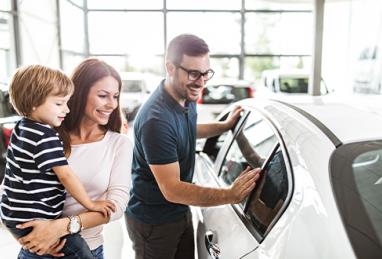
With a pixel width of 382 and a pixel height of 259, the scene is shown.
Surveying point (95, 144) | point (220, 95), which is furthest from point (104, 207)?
point (220, 95)

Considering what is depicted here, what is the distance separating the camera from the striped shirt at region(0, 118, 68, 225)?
1.21 metres

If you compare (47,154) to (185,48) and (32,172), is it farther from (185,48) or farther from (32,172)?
(185,48)

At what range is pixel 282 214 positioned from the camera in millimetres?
1139

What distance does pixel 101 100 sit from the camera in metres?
1.37

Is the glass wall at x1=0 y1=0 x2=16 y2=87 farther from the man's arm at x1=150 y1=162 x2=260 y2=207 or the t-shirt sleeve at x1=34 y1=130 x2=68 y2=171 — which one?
the t-shirt sleeve at x1=34 y1=130 x2=68 y2=171

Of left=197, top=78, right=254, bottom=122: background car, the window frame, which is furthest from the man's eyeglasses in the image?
left=197, top=78, right=254, bottom=122: background car

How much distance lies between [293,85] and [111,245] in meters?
6.37

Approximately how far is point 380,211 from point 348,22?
1091 cm

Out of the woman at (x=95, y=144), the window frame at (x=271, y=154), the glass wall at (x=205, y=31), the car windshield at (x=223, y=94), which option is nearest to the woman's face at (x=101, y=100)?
the woman at (x=95, y=144)

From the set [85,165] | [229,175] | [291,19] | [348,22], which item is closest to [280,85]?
[348,22]

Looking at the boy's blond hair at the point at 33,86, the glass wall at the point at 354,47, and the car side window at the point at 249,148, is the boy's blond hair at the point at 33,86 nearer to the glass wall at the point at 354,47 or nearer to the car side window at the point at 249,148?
the car side window at the point at 249,148

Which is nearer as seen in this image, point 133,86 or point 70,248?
point 70,248

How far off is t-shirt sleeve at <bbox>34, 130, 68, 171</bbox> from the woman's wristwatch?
0.19 m

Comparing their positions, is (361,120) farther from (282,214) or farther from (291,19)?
(291,19)
